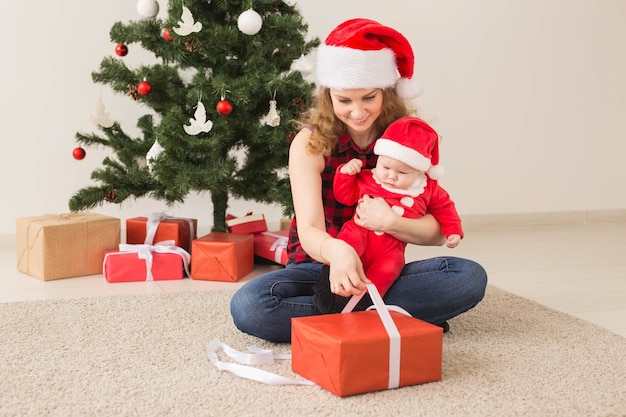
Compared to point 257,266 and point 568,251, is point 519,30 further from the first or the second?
point 257,266

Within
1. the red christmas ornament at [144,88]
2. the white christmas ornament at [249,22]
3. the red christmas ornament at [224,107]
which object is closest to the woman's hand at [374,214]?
the red christmas ornament at [224,107]

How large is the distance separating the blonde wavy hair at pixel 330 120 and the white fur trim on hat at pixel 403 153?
144 millimetres

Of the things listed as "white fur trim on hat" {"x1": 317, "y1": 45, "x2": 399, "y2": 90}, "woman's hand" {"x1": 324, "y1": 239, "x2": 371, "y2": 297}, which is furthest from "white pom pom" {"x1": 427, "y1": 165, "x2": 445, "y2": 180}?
"woman's hand" {"x1": 324, "y1": 239, "x2": 371, "y2": 297}

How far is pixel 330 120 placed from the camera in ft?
5.90

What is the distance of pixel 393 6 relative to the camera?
3488 millimetres

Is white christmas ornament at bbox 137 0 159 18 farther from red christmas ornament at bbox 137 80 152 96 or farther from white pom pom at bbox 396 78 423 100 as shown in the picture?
white pom pom at bbox 396 78 423 100

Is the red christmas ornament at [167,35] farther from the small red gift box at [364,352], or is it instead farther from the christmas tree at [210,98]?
the small red gift box at [364,352]

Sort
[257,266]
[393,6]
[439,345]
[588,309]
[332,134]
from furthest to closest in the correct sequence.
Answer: [393,6]
[257,266]
[588,309]
[332,134]
[439,345]

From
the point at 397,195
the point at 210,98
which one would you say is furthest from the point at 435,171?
the point at 210,98

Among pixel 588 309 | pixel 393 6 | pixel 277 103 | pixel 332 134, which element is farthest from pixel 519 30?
pixel 332 134

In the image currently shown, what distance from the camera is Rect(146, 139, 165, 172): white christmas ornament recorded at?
2.53 metres

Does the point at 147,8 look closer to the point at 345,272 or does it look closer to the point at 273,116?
the point at 273,116

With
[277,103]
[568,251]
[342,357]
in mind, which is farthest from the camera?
[568,251]

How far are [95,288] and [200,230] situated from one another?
893 mm
